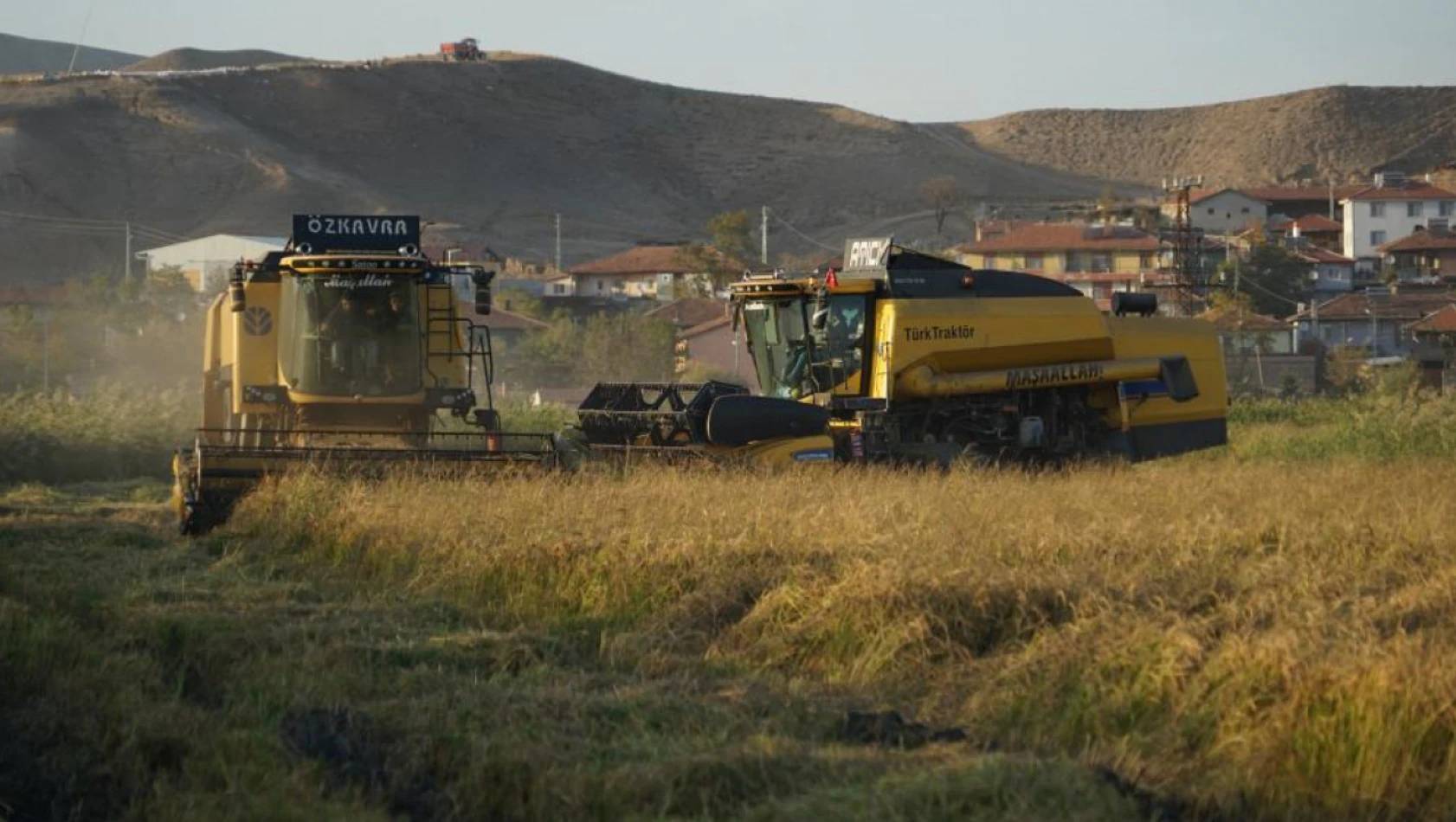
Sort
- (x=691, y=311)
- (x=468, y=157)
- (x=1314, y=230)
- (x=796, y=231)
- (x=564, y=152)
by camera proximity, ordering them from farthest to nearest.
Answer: (x=564, y=152) → (x=468, y=157) → (x=796, y=231) → (x=1314, y=230) → (x=691, y=311)

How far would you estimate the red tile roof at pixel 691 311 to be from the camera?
62.3 metres

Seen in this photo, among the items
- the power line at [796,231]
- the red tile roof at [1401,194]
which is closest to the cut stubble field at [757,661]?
the red tile roof at [1401,194]

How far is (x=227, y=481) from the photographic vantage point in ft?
54.9

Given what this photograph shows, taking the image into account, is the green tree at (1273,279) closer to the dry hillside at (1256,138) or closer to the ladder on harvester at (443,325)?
the ladder on harvester at (443,325)

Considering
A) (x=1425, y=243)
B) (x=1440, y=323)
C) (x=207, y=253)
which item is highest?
(x=1425, y=243)

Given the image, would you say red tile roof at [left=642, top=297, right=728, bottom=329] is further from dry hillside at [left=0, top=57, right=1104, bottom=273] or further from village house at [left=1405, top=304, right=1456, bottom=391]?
dry hillside at [left=0, top=57, right=1104, bottom=273]

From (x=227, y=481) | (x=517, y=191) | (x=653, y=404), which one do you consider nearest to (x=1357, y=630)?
(x=227, y=481)

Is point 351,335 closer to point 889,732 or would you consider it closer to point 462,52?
point 889,732

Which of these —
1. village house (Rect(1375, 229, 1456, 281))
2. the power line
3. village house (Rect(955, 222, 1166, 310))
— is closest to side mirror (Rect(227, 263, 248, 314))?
village house (Rect(955, 222, 1166, 310))

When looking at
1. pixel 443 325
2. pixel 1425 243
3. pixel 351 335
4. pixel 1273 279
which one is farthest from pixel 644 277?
pixel 351 335

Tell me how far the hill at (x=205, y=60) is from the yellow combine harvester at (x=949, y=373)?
13993 centimetres

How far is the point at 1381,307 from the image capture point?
63.9 metres

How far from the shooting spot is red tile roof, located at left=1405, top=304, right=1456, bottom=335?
5500cm

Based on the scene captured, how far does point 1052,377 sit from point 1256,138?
11714 centimetres
